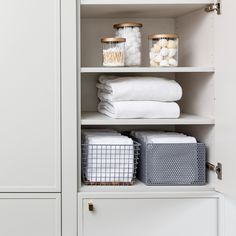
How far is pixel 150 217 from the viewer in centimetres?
189

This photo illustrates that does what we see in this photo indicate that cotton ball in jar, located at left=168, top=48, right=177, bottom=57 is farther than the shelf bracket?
Yes

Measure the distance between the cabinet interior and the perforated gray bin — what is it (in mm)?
56

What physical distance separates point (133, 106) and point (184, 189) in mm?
390

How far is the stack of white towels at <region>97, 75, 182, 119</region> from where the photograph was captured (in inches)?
75.2

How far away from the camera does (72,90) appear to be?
6.09 feet

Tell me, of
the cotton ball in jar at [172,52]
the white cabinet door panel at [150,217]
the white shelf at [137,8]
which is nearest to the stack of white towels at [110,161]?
the white cabinet door panel at [150,217]

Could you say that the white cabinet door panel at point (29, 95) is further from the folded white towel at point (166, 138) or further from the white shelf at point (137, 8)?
the folded white towel at point (166, 138)

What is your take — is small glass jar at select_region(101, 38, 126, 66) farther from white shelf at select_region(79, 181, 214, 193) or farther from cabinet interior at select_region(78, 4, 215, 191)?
white shelf at select_region(79, 181, 214, 193)

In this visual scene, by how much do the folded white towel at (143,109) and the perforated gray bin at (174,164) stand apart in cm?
12

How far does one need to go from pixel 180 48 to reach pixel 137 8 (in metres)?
0.39

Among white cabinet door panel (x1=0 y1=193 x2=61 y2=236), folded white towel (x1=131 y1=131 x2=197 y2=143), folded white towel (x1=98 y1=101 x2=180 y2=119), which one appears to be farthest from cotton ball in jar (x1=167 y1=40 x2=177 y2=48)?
white cabinet door panel (x1=0 y1=193 x2=61 y2=236)

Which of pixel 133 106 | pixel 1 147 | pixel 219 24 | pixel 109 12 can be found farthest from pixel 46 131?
pixel 219 24

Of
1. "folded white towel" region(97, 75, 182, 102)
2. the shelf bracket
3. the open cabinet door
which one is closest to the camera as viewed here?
the open cabinet door

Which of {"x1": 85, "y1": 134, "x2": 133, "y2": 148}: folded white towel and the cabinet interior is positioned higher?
the cabinet interior
